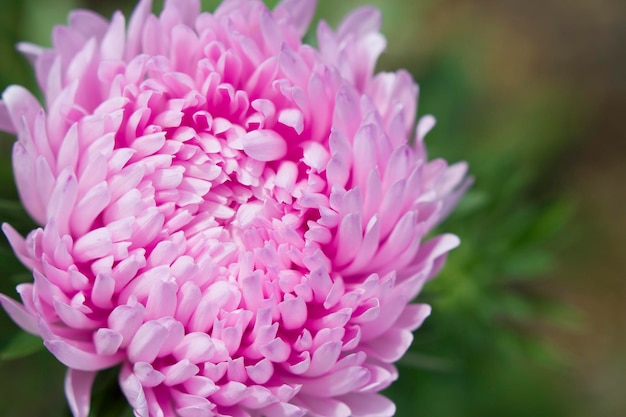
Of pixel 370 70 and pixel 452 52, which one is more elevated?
pixel 452 52

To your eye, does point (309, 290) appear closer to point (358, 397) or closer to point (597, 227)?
point (358, 397)

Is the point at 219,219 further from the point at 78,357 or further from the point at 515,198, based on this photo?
the point at 515,198

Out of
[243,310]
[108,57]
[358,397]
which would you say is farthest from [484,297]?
[108,57]

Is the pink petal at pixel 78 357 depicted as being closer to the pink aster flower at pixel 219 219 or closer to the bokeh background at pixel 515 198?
the pink aster flower at pixel 219 219

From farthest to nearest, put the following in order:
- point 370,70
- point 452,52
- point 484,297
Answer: point 452,52 < point 484,297 < point 370,70

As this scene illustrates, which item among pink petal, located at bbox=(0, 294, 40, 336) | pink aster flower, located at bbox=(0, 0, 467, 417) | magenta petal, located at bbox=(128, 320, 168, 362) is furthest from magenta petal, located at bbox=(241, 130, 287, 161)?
pink petal, located at bbox=(0, 294, 40, 336)
